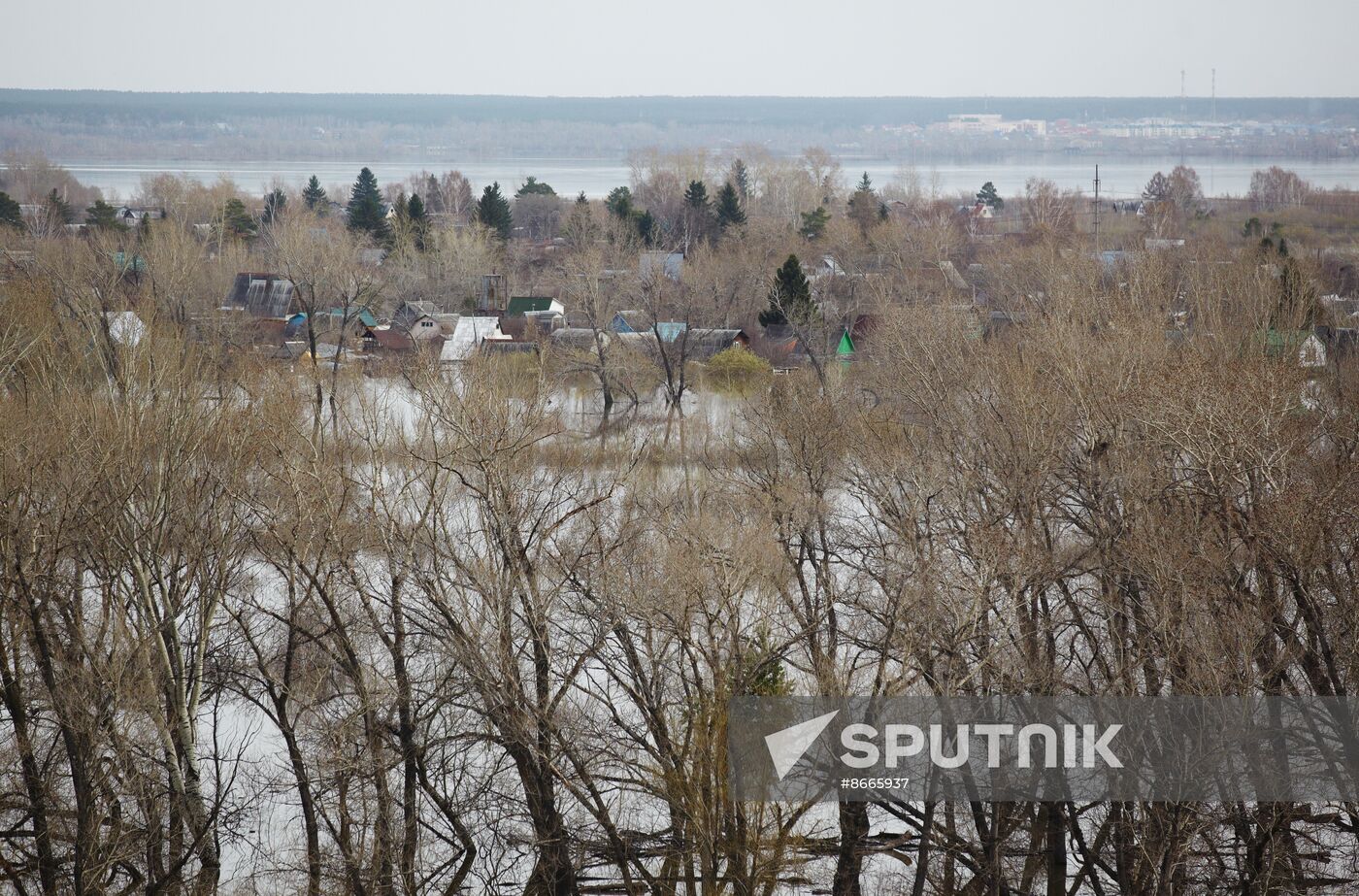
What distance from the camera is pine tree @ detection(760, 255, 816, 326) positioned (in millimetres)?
22219

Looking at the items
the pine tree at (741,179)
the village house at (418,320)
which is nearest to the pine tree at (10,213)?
the village house at (418,320)

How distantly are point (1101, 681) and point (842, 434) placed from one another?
455cm

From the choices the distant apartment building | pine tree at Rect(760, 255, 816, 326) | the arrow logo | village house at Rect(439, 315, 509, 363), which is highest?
the distant apartment building

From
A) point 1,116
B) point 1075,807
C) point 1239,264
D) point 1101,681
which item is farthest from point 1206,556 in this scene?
point 1,116

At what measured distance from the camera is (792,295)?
2284 centimetres

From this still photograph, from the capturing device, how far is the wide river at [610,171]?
264ft

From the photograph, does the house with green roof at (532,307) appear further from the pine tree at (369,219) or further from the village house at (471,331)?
the pine tree at (369,219)

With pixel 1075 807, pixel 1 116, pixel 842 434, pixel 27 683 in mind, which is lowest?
pixel 1075 807

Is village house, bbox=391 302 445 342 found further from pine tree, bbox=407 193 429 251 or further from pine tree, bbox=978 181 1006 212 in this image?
pine tree, bbox=978 181 1006 212

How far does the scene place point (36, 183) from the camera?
2143 inches

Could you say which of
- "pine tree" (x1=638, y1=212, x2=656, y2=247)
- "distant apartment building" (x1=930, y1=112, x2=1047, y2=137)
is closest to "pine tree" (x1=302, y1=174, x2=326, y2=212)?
"pine tree" (x1=638, y1=212, x2=656, y2=247)

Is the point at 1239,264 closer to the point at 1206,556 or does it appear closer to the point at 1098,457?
the point at 1098,457

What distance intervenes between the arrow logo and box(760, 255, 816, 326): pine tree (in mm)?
14924

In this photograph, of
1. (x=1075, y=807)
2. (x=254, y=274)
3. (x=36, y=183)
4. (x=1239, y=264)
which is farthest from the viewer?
(x=36, y=183)
